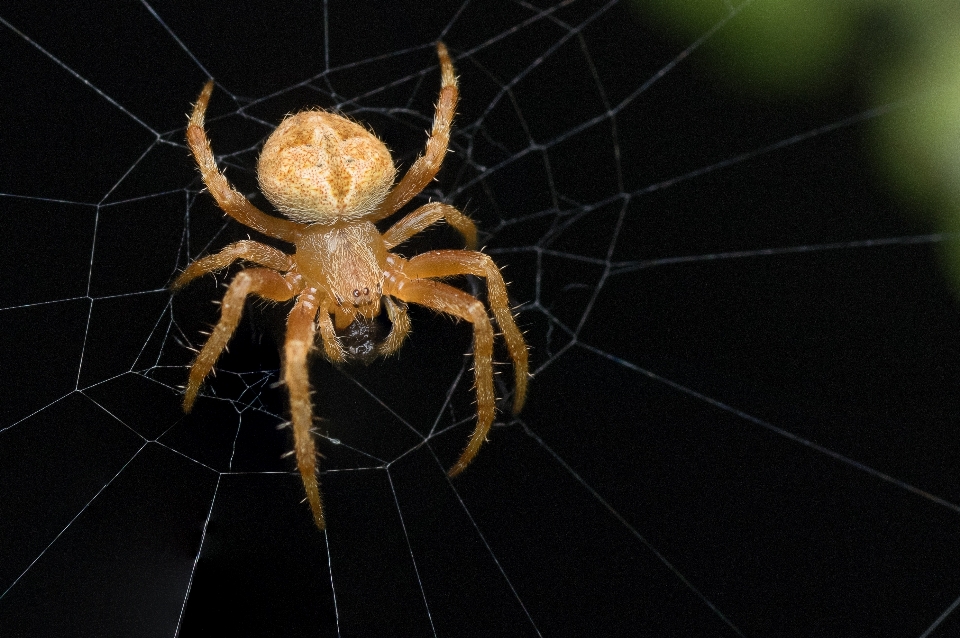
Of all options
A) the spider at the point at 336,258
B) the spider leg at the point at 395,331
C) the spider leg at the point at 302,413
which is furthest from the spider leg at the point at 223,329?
the spider leg at the point at 395,331

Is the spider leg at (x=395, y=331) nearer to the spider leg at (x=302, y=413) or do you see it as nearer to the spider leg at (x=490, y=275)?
the spider leg at (x=490, y=275)

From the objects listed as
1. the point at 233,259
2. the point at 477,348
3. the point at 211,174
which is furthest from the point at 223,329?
the point at 477,348

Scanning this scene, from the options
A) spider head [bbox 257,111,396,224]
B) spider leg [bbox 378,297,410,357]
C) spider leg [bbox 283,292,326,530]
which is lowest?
spider leg [bbox 283,292,326,530]

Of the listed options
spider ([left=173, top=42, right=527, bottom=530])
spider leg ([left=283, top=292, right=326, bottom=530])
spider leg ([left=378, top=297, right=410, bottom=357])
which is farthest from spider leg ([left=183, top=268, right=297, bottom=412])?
spider leg ([left=378, top=297, right=410, bottom=357])

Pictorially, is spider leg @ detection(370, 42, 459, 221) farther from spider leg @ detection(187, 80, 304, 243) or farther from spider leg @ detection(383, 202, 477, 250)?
spider leg @ detection(187, 80, 304, 243)

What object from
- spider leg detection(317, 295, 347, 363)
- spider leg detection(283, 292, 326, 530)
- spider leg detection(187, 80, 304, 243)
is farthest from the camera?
spider leg detection(317, 295, 347, 363)

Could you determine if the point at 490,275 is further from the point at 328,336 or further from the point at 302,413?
the point at 302,413

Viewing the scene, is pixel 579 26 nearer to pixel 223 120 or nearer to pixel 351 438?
pixel 223 120
